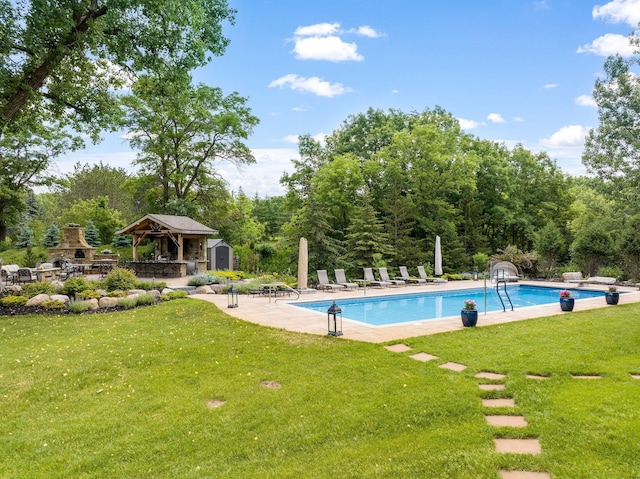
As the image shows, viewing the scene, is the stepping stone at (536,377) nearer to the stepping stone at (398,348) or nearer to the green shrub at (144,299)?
the stepping stone at (398,348)

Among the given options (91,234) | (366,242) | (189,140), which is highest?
(189,140)

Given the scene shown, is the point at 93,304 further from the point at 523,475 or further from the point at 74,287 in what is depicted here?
the point at 523,475

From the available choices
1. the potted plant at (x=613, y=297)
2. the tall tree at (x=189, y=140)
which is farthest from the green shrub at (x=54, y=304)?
the tall tree at (x=189, y=140)

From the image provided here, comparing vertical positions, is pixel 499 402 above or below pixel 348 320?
below

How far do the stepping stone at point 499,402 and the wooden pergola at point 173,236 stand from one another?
17.0 m

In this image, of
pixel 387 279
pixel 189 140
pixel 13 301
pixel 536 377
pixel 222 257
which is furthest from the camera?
pixel 189 140

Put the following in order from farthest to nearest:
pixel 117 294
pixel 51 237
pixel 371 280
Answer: pixel 51 237
pixel 371 280
pixel 117 294

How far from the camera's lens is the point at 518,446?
3.58m

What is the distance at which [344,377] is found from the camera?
5.60m

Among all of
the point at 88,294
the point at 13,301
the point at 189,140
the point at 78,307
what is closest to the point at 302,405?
the point at 78,307

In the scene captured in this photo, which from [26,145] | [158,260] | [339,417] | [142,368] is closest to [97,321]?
[142,368]

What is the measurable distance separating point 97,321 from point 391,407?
7749 millimetres

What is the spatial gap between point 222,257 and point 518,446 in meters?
21.3

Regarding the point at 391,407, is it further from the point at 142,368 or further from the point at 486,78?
the point at 486,78
